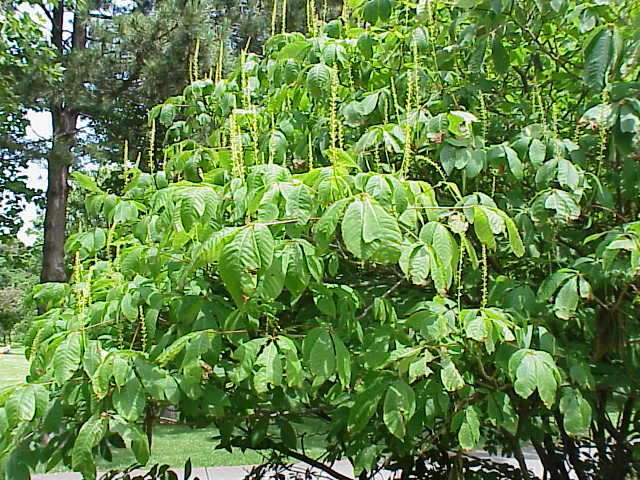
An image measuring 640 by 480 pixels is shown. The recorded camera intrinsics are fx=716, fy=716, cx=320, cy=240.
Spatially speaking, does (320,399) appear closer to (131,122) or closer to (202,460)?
(202,460)

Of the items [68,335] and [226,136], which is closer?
[68,335]

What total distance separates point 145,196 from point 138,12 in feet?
20.5

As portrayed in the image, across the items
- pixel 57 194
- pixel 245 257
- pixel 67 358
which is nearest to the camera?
pixel 245 257

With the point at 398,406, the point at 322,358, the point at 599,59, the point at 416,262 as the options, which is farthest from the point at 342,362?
the point at 599,59

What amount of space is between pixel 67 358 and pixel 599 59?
4.54ft

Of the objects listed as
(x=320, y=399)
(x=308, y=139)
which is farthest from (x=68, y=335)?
(x=308, y=139)

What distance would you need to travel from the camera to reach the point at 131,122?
789cm

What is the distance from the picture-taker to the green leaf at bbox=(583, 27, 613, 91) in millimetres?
1701

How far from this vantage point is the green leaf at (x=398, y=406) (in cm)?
144

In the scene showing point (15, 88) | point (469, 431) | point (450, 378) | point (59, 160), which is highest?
point (15, 88)

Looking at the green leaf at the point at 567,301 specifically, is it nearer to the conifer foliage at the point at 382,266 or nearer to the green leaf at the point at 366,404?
the conifer foliage at the point at 382,266

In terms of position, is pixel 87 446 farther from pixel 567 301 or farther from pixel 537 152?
pixel 537 152

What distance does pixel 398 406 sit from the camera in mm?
1457

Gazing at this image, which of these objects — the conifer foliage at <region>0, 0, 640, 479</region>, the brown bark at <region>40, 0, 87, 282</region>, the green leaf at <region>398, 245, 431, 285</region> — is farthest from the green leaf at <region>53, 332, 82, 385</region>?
the brown bark at <region>40, 0, 87, 282</region>
